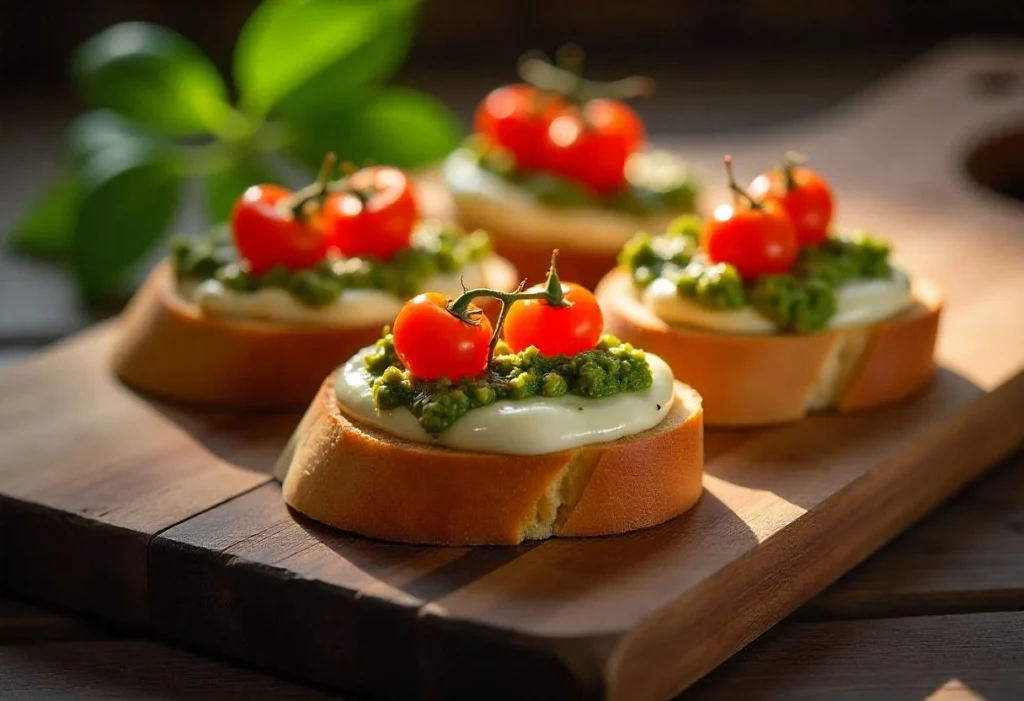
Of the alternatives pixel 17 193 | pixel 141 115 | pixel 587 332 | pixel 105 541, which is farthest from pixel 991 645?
pixel 17 193

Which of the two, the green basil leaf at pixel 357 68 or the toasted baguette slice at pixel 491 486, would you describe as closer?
the toasted baguette slice at pixel 491 486

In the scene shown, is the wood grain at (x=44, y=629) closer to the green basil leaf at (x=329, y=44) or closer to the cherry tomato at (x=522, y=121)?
the green basil leaf at (x=329, y=44)

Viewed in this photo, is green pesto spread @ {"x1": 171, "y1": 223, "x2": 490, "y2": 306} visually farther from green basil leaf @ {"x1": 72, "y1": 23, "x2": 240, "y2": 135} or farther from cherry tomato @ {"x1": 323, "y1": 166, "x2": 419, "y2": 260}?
green basil leaf @ {"x1": 72, "y1": 23, "x2": 240, "y2": 135}

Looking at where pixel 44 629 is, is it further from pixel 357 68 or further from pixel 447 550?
pixel 357 68

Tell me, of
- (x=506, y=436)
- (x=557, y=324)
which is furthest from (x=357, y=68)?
(x=506, y=436)

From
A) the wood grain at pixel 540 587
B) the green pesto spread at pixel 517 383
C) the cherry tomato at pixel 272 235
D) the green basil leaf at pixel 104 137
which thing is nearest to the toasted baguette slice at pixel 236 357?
the cherry tomato at pixel 272 235
